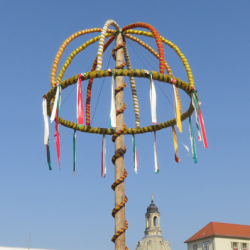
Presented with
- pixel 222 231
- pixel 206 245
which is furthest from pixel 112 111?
pixel 222 231

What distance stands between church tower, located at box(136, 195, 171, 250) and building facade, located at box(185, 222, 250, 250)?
17.8 m

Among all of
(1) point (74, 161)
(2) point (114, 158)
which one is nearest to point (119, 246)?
(2) point (114, 158)

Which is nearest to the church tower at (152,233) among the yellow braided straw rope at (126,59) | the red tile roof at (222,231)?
the red tile roof at (222,231)

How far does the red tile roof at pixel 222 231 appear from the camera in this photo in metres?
70.6

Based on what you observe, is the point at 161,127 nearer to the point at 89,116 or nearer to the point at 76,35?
the point at 89,116

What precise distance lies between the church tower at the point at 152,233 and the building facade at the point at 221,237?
17.8 m

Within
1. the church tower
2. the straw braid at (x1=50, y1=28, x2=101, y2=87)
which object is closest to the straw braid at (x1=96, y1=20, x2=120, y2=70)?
the straw braid at (x1=50, y1=28, x2=101, y2=87)

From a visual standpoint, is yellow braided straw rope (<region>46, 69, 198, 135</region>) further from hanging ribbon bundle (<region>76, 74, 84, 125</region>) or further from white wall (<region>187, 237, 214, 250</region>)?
white wall (<region>187, 237, 214, 250</region>)

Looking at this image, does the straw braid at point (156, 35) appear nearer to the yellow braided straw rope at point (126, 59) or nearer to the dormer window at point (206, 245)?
the yellow braided straw rope at point (126, 59)

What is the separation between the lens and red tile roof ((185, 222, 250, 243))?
2778 inches

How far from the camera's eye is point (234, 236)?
7038cm

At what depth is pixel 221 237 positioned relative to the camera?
69.9 m

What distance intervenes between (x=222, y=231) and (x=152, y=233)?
26.6m

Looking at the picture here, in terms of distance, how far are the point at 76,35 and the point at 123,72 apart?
10.8 feet
